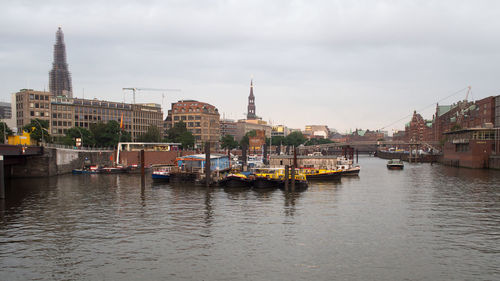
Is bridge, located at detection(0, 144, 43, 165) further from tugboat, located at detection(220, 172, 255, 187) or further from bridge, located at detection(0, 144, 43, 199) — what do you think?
tugboat, located at detection(220, 172, 255, 187)

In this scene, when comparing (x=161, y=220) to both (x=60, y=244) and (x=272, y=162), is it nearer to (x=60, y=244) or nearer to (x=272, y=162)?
(x=60, y=244)

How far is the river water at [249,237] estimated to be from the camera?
27.9m

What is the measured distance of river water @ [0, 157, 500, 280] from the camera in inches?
1097

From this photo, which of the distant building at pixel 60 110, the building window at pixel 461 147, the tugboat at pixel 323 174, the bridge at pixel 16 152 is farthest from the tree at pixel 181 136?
the building window at pixel 461 147

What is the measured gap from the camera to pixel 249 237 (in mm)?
35688

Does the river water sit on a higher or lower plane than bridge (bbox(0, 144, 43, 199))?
lower

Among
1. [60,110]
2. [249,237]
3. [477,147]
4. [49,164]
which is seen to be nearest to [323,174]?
[249,237]

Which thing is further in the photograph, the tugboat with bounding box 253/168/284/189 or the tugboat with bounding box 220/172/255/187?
the tugboat with bounding box 220/172/255/187

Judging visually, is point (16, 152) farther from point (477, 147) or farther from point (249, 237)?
point (477, 147)

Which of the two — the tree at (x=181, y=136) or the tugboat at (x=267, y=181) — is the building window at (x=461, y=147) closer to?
the tugboat at (x=267, y=181)

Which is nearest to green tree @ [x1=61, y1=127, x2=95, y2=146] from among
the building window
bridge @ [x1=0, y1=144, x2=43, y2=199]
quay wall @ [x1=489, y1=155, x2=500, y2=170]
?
bridge @ [x1=0, y1=144, x2=43, y2=199]

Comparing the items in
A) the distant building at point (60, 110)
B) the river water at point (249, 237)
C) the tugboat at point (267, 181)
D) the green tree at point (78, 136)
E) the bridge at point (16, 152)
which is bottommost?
the river water at point (249, 237)

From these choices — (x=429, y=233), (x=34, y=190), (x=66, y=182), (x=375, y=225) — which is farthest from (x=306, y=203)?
(x=66, y=182)

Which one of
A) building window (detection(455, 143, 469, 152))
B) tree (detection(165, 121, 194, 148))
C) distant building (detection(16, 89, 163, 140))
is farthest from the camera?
tree (detection(165, 121, 194, 148))
